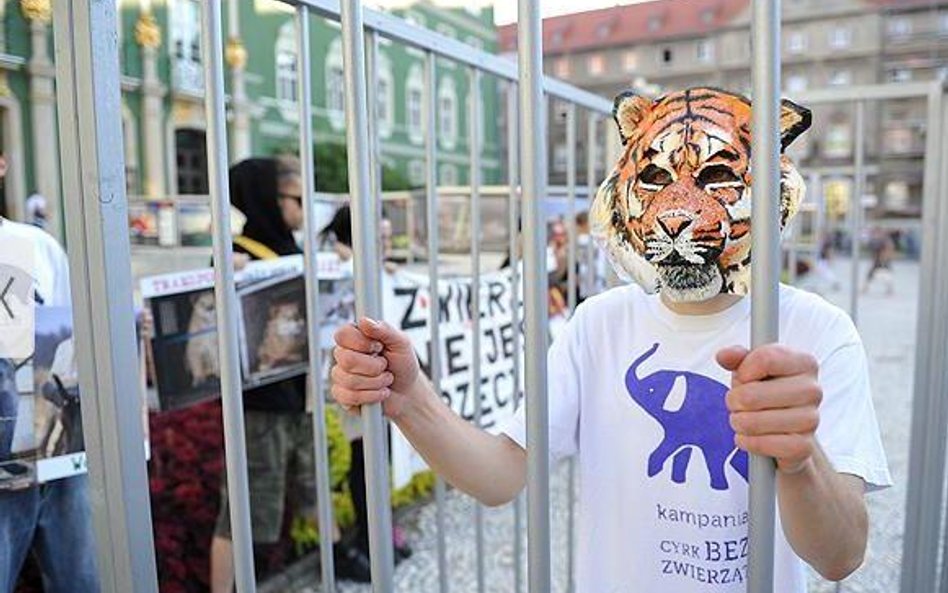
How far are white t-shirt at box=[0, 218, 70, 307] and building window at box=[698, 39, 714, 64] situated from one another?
56.0 m

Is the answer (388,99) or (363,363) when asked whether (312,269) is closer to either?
(363,363)

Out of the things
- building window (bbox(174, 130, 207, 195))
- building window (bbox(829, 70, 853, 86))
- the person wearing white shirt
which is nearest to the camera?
the person wearing white shirt

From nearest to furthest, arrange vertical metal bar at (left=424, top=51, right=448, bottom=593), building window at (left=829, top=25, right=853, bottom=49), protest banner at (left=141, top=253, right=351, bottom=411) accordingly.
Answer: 1. vertical metal bar at (left=424, top=51, right=448, bottom=593)
2. protest banner at (left=141, top=253, right=351, bottom=411)
3. building window at (left=829, top=25, right=853, bottom=49)

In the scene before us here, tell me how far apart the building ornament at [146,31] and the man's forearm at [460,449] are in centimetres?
1890

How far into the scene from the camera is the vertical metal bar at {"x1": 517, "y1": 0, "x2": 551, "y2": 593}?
2.86 ft

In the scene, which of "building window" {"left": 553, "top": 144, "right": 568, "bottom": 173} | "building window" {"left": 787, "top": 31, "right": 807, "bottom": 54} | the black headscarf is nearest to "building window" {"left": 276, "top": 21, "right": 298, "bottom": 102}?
Answer: "building window" {"left": 553, "top": 144, "right": 568, "bottom": 173}

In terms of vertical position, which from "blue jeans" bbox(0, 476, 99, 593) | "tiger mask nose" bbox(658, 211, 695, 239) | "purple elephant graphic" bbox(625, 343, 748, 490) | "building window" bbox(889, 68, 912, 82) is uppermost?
"building window" bbox(889, 68, 912, 82)

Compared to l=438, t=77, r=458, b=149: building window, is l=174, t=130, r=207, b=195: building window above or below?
below

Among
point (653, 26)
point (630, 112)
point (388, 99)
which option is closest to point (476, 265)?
point (630, 112)

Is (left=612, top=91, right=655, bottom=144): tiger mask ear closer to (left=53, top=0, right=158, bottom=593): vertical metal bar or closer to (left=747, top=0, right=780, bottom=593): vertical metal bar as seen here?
(left=747, top=0, right=780, bottom=593): vertical metal bar

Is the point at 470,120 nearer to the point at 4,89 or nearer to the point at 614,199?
the point at 614,199

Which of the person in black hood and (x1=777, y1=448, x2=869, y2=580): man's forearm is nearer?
(x1=777, y1=448, x2=869, y2=580): man's forearm

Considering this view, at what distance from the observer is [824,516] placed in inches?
35.5

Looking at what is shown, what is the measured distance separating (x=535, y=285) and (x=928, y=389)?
6.40ft
